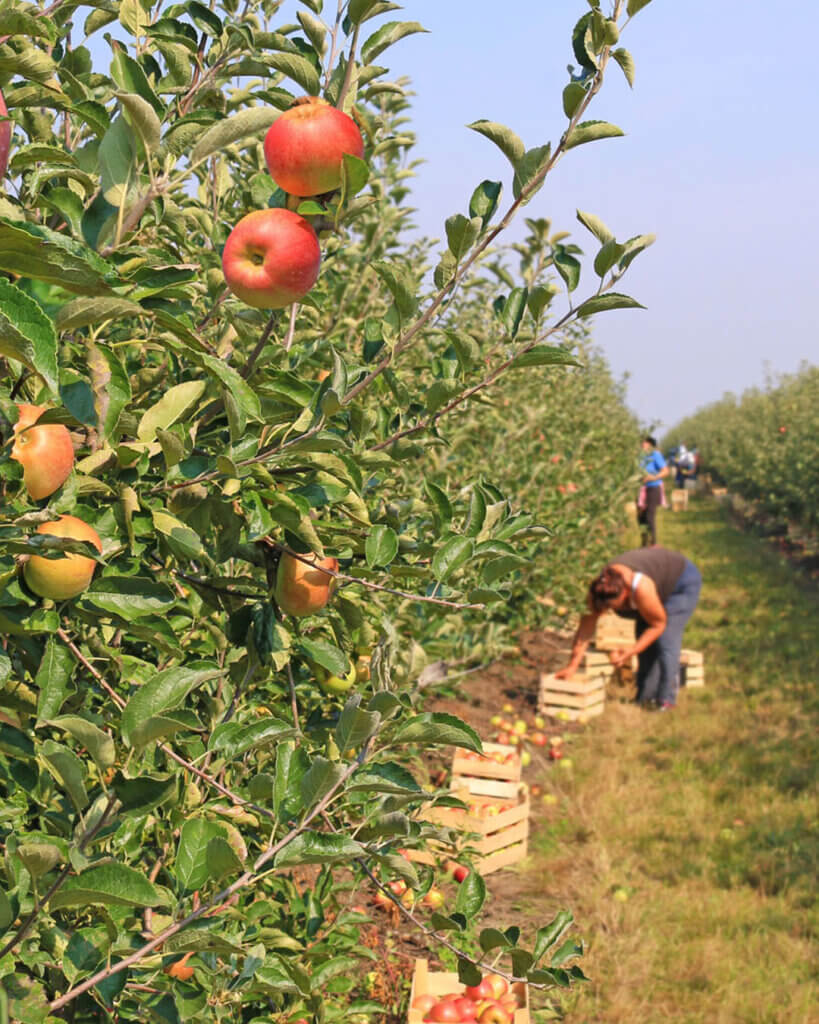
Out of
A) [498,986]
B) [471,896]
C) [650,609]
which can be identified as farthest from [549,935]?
[650,609]

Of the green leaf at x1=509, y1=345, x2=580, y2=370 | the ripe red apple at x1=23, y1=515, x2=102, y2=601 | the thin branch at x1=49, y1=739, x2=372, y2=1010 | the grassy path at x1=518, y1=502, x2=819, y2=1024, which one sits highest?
the green leaf at x1=509, y1=345, x2=580, y2=370

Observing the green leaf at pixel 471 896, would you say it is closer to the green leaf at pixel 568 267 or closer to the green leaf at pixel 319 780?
the green leaf at pixel 319 780

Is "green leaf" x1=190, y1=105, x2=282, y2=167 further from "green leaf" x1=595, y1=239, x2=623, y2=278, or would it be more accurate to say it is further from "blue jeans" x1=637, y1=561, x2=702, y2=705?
"blue jeans" x1=637, y1=561, x2=702, y2=705

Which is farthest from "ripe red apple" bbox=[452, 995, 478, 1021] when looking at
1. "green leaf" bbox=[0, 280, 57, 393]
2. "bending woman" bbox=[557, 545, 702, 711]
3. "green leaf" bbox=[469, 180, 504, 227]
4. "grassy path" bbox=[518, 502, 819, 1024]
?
→ "bending woman" bbox=[557, 545, 702, 711]

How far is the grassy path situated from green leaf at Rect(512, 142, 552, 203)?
11.0ft

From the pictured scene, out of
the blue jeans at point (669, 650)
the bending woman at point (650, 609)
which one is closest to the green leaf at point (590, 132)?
the bending woman at point (650, 609)

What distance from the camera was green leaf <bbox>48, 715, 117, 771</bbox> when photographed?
38.7 inches

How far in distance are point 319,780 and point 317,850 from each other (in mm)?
82

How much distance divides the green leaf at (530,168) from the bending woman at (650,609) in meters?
6.02

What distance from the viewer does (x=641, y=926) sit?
13.6ft

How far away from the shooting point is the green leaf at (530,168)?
118cm

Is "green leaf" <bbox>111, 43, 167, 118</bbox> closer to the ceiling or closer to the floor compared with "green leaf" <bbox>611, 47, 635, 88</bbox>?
closer to the floor

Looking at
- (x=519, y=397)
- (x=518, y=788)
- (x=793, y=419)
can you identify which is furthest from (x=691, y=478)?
(x=518, y=788)

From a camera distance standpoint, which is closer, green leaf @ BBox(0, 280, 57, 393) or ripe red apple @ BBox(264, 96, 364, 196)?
green leaf @ BBox(0, 280, 57, 393)
